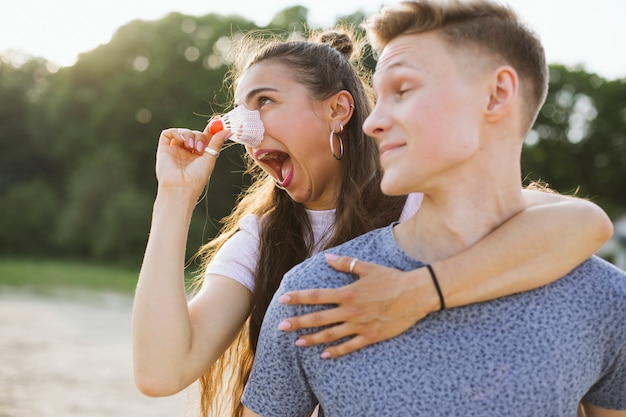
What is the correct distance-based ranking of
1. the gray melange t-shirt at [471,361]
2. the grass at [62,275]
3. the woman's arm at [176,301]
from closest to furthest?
the gray melange t-shirt at [471,361] < the woman's arm at [176,301] < the grass at [62,275]

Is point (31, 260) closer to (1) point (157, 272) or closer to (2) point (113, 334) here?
(2) point (113, 334)

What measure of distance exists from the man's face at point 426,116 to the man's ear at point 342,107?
1.42 m

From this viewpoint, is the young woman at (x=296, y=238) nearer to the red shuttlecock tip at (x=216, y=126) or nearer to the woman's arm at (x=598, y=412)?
the red shuttlecock tip at (x=216, y=126)

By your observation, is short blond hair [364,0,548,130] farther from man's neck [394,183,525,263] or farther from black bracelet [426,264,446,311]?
black bracelet [426,264,446,311]

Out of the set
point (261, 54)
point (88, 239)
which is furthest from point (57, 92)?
point (261, 54)

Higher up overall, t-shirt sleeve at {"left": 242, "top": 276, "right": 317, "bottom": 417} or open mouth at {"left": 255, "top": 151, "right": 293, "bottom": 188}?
open mouth at {"left": 255, "top": 151, "right": 293, "bottom": 188}

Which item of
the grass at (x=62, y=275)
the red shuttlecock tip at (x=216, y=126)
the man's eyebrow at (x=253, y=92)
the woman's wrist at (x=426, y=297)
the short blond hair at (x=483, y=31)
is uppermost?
the grass at (x=62, y=275)

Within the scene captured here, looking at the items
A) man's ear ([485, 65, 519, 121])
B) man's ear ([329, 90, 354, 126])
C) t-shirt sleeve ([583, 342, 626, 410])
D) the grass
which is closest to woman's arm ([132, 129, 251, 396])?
man's ear ([329, 90, 354, 126])

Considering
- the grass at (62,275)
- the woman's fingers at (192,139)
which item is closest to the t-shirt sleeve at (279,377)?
the woman's fingers at (192,139)

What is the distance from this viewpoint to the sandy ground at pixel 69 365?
895cm

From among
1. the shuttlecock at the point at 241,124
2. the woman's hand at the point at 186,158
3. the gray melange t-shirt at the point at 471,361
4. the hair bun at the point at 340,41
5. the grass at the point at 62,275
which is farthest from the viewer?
the grass at the point at 62,275

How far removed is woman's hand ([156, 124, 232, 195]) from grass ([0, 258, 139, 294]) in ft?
61.2

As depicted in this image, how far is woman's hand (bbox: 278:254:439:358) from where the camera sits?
226 centimetres

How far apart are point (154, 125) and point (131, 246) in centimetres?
805
